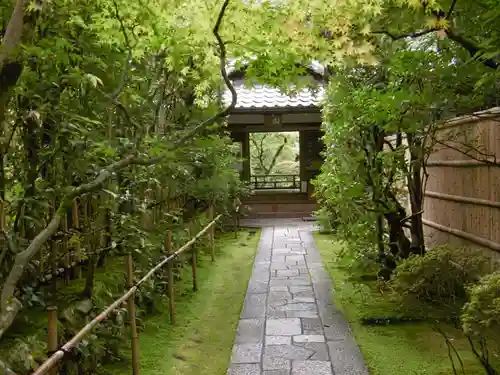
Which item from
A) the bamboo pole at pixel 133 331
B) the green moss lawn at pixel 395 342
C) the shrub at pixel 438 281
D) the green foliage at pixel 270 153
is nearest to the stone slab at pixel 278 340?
the green moss lawn at pixel 395 342

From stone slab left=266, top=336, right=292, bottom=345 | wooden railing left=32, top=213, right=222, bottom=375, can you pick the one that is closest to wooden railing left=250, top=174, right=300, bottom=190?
wooden railing left=32, top=213, right=222, bottom=375

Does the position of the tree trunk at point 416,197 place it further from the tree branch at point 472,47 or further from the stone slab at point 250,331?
the tree branch at point 472,47

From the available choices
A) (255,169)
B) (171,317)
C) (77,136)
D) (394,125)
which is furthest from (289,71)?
(255,169)

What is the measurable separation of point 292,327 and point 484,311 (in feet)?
10.1

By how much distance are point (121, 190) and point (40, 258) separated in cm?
157

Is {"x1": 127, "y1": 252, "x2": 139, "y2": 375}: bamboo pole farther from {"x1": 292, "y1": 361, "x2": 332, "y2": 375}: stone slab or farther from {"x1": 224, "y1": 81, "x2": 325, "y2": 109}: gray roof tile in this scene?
{"x1": 224, "y1": 81, "x2": 325, "y2": 109}: gray roof tile

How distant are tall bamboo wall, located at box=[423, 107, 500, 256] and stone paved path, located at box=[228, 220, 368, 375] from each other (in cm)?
204

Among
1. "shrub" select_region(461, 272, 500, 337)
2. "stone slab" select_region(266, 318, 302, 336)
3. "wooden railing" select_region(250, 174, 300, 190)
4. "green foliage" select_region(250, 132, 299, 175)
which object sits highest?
"green foliage" select_region(250, 132, 299, 175)

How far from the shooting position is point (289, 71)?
4887 millimetres

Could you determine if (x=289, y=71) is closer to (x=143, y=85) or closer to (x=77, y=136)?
(x=77, y=136)

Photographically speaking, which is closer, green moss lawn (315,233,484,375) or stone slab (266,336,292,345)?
green moss lawn (315,233,484,375)

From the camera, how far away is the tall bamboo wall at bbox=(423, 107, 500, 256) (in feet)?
20.7

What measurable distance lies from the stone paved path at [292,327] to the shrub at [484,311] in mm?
1530

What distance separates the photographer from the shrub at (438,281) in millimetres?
6089
